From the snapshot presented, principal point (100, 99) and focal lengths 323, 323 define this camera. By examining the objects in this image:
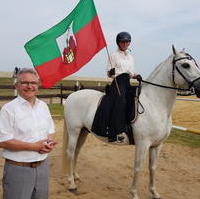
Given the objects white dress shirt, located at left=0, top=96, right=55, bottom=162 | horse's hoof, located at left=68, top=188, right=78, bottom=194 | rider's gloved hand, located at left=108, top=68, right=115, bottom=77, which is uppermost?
rider's gloved hand, located at left=108, top=68, right=115, bottom=77

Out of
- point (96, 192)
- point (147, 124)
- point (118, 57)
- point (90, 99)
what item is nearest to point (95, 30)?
point (118, 57)

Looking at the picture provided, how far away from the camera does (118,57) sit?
505 centimetres

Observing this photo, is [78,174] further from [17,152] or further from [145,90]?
[17,152]

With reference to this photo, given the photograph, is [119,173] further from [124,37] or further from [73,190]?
[124,37]

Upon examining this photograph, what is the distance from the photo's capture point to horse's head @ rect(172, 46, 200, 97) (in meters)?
4.35

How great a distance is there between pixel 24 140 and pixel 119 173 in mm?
3964

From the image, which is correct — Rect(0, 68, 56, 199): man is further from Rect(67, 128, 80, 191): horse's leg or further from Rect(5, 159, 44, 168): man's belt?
Rect(67, 128, 80, 191): horse's leg

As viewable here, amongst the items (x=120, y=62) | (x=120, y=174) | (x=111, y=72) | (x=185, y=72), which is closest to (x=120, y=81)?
(x=111, y=72)

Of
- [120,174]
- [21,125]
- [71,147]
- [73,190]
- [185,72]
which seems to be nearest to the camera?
[21,125]

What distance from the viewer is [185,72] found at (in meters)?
4.45

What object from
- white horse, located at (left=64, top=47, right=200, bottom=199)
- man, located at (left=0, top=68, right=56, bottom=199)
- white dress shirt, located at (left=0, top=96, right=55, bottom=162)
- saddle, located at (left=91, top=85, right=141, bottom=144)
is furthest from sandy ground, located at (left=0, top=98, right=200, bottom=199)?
white dress shirt, located at (left=0, top=96, right=55, bottom=162)

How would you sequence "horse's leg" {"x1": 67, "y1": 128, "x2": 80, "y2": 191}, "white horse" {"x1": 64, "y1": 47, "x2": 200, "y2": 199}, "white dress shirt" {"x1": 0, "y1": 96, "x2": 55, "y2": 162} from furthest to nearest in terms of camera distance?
"horse's leg" {"x1": 67, "y1": 128, "x2": 80, "y2": 191} < "white horse" {"x1": 64, "y1": 47, "x2": 200, "y2": 199} < "white dress shirt" {"x1": 0, "y1": 96, "x2": 55, "y2": 162}

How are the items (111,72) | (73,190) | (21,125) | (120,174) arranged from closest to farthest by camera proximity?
1. (21,125)
2. (111,72)
3. (73,190)
4. (120,174)

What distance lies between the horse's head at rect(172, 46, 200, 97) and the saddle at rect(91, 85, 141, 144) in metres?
0.63
